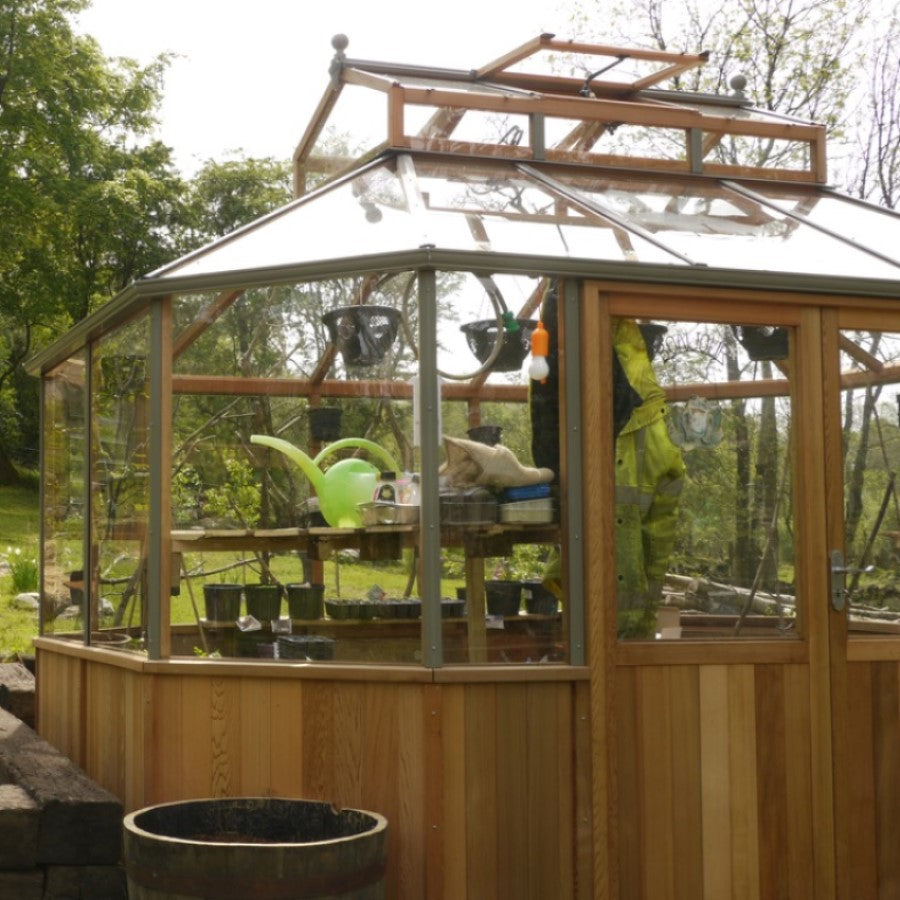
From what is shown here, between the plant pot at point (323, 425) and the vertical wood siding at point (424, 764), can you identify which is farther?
the plant pot at point (323, 425)

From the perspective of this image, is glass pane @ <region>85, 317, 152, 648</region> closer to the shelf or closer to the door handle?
the shelf

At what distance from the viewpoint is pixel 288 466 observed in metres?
5.66

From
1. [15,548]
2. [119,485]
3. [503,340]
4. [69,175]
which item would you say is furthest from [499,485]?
[69,175]

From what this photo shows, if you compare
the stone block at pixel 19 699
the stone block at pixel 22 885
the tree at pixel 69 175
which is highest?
the tree at pixel 69 175

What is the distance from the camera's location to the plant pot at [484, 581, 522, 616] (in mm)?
5074

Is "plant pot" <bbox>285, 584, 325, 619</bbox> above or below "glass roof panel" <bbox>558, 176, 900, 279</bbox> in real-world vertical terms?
below

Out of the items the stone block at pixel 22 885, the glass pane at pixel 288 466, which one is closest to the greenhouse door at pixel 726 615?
the glass pane at pixel 288 466

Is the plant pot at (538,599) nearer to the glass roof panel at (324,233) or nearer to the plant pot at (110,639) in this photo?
the glass roof panel at (324,233)

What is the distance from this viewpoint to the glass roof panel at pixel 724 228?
563 cm

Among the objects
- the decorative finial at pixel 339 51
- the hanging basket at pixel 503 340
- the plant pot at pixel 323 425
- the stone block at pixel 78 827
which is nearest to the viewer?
the hanging basket at pixel 503 340

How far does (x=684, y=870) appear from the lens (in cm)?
518

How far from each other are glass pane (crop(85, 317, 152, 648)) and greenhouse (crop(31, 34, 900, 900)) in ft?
0.12

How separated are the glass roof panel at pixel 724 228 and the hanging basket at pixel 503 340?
0.72m

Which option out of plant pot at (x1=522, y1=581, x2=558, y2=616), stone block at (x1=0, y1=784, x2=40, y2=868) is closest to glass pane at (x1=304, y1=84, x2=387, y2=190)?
plant pot at (x1=522, y1=581, x2=558, y2=616)
